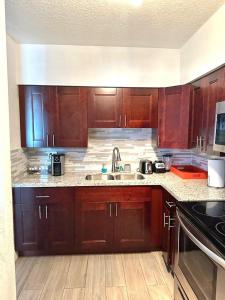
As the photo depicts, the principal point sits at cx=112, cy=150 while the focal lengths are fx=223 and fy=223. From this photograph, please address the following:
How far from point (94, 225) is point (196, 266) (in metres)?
1.34

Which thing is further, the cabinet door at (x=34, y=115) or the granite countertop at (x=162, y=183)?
the cabinet door at (x=34, y=115)

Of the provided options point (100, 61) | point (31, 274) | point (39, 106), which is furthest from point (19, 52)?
point (31, 274)

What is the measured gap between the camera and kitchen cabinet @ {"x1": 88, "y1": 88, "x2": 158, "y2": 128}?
2760 millimetres

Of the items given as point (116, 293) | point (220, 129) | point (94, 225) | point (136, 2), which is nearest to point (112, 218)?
point (94, 225)

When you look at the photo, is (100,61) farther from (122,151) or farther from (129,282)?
(129,282)

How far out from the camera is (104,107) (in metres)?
2.77

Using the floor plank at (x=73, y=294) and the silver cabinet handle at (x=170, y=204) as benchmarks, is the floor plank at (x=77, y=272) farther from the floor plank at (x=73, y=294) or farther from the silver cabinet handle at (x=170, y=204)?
the silver cabinet handle at (x=170, y=204)

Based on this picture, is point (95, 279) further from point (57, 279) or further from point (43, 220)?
point (43, 220)

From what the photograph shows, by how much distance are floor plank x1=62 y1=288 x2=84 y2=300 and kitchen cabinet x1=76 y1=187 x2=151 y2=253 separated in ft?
1.76

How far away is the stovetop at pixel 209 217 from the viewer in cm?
128

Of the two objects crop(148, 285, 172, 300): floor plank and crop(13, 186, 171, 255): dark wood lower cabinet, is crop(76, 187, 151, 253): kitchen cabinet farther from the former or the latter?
crop(148, 285, 172, 300): floor plank

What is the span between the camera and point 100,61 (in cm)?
282

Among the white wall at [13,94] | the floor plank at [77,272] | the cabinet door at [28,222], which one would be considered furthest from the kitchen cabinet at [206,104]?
the white wall at [13,94]

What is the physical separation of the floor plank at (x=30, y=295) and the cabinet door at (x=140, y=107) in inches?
77.6
